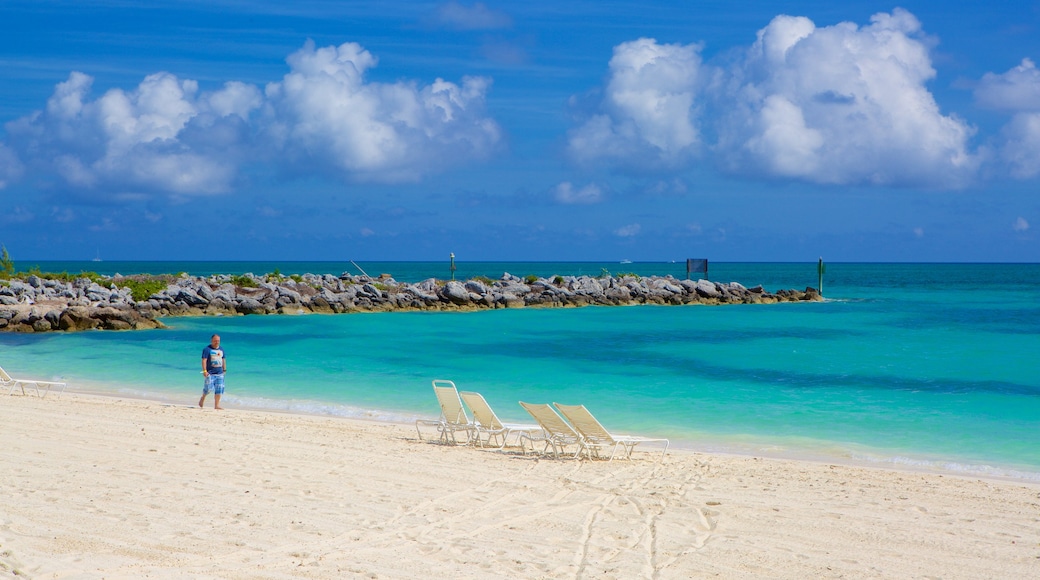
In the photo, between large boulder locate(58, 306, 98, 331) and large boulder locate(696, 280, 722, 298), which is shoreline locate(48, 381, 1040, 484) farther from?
large boulder locate(696, 280, 722, 298)

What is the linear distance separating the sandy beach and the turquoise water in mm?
2556

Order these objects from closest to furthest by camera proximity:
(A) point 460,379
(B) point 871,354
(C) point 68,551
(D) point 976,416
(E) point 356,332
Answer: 1. (C) point 68,551
2. (D) point 976,416
3. (A) point 460,379
4. (B) point 871,354
5. (E) point 356,332

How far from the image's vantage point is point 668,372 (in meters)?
18.3

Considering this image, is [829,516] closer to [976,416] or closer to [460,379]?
[976,416]

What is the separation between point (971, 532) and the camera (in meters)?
6.25

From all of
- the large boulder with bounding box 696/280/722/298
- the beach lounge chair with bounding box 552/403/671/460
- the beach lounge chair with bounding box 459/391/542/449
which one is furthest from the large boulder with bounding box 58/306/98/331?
the large boulder with bounding box 696/280/722/298

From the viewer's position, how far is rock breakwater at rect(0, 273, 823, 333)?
26969 millimetres

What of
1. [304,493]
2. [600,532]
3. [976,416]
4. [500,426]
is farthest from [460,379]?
[600,532]

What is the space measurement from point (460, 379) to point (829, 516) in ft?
35.7

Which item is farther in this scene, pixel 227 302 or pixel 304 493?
pixel 227 302

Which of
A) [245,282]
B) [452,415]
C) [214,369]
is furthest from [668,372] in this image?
[245,282]

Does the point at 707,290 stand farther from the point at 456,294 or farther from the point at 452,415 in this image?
the point at 452,415

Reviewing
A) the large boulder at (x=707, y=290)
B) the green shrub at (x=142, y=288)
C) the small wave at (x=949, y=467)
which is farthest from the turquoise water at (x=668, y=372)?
the large boulder at (x=707, y=290)

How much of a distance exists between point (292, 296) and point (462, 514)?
30.6m
